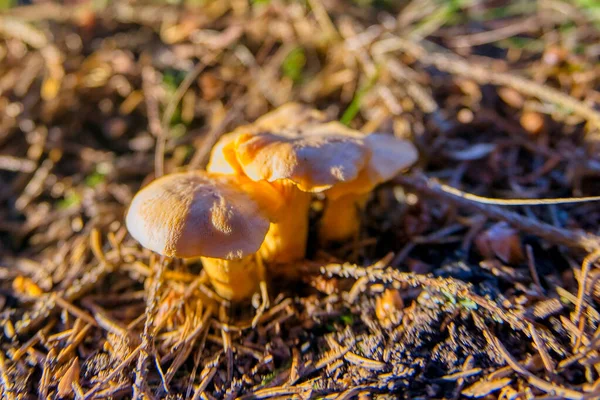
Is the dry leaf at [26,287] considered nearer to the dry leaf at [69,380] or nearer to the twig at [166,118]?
the dry leaf at [69,380]

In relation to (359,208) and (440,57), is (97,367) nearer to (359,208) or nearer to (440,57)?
(359,208)

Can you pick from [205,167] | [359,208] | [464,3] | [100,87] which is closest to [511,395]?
[359,208]

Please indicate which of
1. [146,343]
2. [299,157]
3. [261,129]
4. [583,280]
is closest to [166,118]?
[261,129]

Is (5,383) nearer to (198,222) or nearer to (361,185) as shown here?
(198,222)

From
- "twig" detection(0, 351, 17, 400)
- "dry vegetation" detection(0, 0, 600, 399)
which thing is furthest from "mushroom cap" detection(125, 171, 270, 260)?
"twig" detection(0, 351, 17, 400)

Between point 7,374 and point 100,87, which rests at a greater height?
point 100,87
